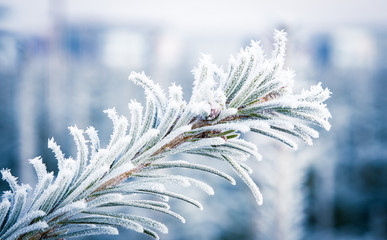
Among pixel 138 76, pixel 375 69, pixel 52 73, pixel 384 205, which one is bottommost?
pixel 138 76

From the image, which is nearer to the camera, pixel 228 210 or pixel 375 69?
pixel 228 210

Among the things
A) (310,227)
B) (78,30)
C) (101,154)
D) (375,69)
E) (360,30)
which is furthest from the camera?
(360,30)

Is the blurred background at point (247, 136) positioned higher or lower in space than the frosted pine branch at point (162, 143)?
higher

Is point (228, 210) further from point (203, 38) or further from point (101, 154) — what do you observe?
point (203, 38)

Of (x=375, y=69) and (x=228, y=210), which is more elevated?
(x=375, y=69)

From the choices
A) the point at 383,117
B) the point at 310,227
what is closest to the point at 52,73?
the point at 310,227

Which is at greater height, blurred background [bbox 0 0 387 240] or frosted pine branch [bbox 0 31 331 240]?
blurred background [bbox 0 0 387 240]

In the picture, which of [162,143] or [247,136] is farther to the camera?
[247,136]

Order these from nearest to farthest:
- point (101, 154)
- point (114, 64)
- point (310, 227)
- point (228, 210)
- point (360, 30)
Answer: point (101, 154) → point (228, 210) → point (310, 227) → point (114, 64) → point (360, 30)
